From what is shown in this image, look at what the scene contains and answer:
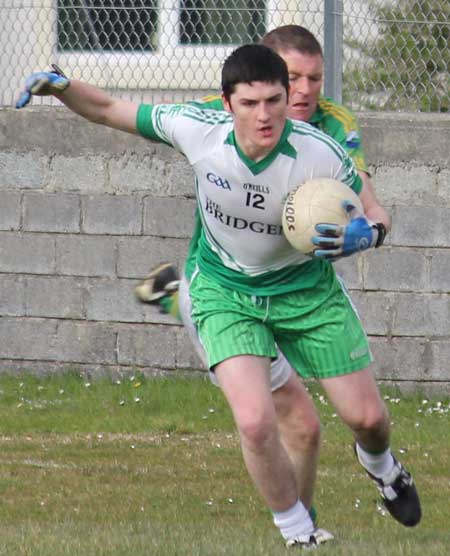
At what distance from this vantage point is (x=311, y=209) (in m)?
5.77

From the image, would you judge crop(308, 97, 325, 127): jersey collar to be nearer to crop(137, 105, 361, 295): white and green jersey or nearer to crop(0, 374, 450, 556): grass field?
crop(137, 105, 361, 295): white and green jersey

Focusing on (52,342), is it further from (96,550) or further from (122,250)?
(96,550)

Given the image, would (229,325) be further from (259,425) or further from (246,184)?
(246,184)

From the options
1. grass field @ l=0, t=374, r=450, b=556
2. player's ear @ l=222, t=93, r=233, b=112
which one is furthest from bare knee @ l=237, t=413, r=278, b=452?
player's ear @ l=222, t=93, r=233, b=112

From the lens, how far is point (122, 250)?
10625 mm

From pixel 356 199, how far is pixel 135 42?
539cm

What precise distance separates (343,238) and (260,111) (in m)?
0.60

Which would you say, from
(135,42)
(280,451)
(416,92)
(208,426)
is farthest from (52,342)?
(280,451)

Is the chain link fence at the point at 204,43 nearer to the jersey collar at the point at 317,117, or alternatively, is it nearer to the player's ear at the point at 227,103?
the jersey collar at the point at 317,117

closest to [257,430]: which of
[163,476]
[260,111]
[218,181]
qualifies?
[218,181]

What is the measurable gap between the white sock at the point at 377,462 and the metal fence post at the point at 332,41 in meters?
4.11

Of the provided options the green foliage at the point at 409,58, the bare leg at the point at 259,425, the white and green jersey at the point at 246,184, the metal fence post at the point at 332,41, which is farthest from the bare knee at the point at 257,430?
the green foliage at the point at 409,58

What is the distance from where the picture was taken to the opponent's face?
5875mm

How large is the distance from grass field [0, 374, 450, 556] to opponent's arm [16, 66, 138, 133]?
179 centimetres
